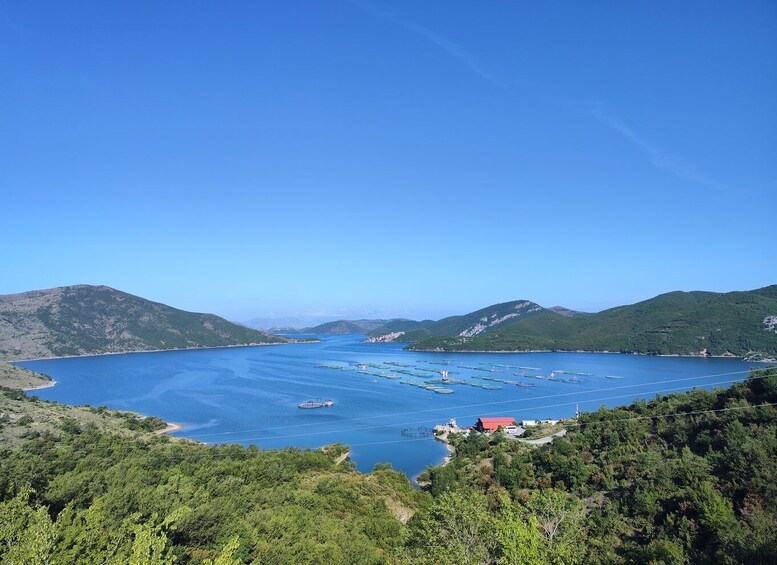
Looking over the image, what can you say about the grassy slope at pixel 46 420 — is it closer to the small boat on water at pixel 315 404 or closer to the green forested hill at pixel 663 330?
the small boat on water at pixel 315 404

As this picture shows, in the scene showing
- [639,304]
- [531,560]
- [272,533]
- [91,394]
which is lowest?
[91,394]

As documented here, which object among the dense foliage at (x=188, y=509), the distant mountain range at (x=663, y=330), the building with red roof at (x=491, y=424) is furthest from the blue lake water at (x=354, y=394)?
the dense foliage at (x=188, y=509)

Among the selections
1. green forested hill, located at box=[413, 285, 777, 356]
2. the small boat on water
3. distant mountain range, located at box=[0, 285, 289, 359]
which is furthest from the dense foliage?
distant mountain range, located at box=[0, 285, 289, 359]

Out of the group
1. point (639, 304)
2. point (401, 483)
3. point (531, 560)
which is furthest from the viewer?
point (639, 304)

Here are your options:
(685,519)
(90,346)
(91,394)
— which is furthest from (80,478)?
(90,346)

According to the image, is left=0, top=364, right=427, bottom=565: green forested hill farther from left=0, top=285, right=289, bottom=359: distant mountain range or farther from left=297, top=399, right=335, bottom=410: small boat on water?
left=0, top=285, right=289, bottom=359: distant mountain range

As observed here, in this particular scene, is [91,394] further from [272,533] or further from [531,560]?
[531,560]

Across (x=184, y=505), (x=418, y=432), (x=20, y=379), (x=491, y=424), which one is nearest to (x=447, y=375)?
A: (x=418, y=432)
